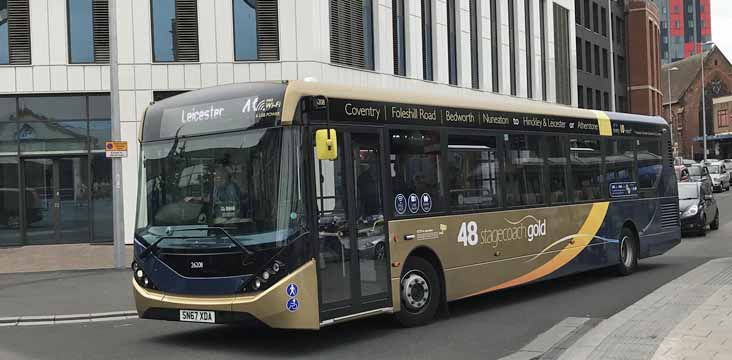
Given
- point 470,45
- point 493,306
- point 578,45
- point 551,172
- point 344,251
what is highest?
point 578,45

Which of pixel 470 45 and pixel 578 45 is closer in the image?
pixel 470 45

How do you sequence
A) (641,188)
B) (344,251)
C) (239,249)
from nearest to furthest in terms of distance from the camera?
(239,249), (344,251), (641,188)

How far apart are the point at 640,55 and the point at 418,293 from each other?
216 feet

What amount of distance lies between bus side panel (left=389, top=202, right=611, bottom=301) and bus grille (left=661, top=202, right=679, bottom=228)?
8.25ft

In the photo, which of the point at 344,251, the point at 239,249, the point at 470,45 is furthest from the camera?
the point at 470,45

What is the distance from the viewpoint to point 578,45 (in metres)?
55.8

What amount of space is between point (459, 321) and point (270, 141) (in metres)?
3.80

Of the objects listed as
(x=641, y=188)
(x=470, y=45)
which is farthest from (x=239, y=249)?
(x=470, y=45)

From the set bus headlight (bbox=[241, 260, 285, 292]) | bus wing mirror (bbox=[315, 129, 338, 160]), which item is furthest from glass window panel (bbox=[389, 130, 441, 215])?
bus headlight (bbox=[241, 260, 285, 292])

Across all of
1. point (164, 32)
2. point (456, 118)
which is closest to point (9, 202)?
point (164, 32)

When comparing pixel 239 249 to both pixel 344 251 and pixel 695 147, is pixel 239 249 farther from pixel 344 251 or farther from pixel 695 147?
pixel 695 147

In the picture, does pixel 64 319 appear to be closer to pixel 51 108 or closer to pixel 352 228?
pixel 352 228

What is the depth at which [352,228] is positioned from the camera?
28.4 ft

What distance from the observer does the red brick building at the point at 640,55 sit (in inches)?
2717
